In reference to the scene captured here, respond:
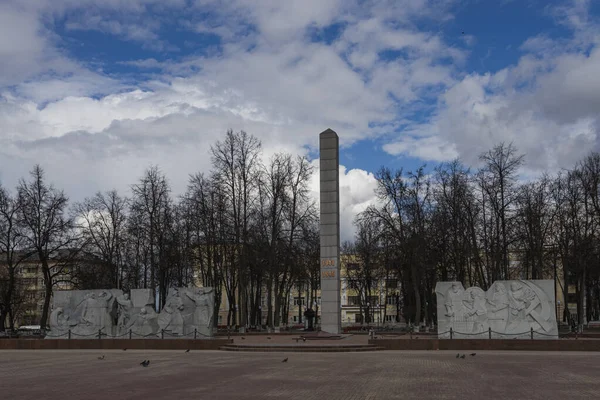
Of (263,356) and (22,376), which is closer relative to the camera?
(22,376)

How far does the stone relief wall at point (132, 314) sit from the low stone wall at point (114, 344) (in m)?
1.34

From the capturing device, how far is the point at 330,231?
33.8 meters

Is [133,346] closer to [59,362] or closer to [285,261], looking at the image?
[59,362]

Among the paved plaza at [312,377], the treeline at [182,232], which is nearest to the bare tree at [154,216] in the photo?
the treeline at [182,232]

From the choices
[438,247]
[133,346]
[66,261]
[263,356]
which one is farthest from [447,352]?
[66,261]

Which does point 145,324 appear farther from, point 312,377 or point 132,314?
point 312,377

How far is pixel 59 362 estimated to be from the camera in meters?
21.5

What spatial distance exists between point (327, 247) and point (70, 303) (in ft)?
44.1

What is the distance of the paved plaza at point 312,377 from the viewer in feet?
41.1

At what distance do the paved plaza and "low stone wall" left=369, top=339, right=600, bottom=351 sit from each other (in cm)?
178

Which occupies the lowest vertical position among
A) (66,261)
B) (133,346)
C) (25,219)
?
(133,346)

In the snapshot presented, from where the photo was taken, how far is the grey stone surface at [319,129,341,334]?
33375 millimetres

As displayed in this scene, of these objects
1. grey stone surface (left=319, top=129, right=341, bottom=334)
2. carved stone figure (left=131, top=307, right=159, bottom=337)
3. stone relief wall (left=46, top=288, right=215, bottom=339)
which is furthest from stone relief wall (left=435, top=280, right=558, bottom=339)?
carved stone figure (left=131, top=307, right=159, bottom=337)

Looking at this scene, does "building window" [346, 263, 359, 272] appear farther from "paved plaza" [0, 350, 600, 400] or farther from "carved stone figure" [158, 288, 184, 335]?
"paved plaza" [0, 350, 600, 400]
